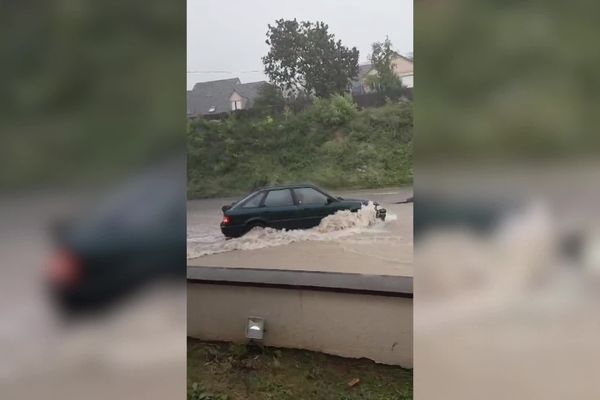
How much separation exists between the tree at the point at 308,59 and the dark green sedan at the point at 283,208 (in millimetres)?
375

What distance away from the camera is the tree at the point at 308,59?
164 centimetres

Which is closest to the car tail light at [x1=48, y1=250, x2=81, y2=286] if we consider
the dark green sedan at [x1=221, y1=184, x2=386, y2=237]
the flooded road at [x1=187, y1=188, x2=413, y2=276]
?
the flooded road at [x1=187, y1=188, x2=413, y2=276]

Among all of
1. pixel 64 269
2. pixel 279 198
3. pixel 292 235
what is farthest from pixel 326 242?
pixel 64 269

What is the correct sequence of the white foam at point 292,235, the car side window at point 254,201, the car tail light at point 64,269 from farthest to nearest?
the car side window at point 254,201, the white foam at point 292,235, the car tail light at point 64,269

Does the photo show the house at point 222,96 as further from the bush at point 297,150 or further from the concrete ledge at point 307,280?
the concrete ledge at point 307,280

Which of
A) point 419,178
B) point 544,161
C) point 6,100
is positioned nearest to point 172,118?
point 6,100

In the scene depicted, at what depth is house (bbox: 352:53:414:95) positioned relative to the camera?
1.44 m

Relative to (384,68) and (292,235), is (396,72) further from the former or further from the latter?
(292,235)

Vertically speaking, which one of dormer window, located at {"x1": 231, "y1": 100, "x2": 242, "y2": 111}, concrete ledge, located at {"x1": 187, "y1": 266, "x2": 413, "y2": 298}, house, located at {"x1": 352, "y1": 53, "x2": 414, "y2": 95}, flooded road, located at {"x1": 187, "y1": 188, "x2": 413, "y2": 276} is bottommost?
concrete ledge, located at {"x1": 187, "y1": 266, "x2": 413, "y2": 298}

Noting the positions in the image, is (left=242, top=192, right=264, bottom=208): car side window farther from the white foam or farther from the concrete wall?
the concrete wall

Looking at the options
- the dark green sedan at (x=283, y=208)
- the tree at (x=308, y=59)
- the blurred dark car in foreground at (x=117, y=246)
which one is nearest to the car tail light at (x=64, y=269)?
the blurred dark car in foreground at (x=117, y=246)

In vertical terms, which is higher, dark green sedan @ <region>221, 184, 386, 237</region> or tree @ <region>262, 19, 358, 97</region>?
tree @ <region>262, 19, 358, 97</region>

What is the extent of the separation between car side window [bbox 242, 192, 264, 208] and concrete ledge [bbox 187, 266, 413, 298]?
25 cm

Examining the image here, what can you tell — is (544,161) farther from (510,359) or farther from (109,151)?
(109,151)
